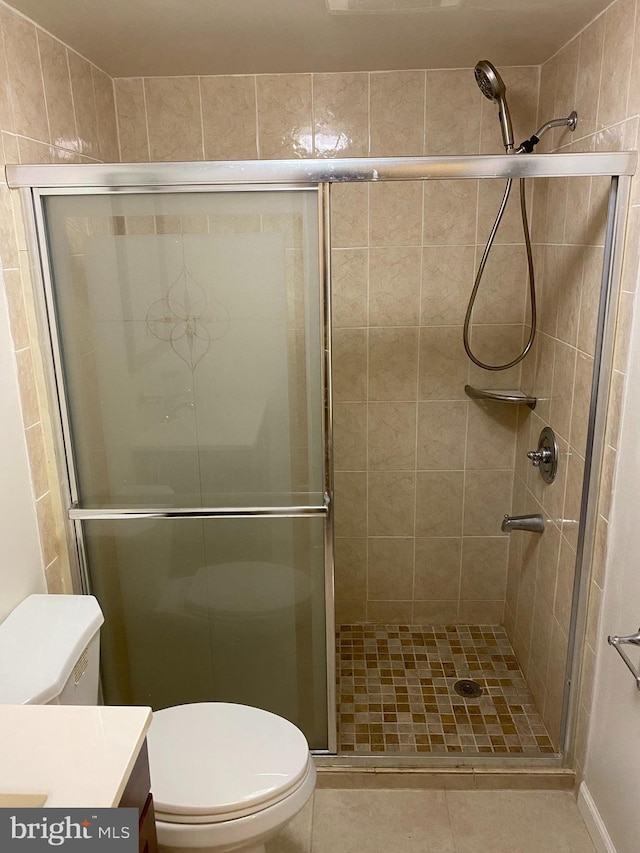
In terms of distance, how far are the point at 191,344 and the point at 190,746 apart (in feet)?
3.32

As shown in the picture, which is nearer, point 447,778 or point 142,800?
point 142,800

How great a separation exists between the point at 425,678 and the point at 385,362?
124 centimetres

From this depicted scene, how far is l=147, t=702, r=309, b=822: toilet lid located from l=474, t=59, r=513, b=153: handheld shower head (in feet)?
6.17

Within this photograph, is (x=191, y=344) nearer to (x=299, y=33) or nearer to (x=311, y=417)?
(x=311, y=417)

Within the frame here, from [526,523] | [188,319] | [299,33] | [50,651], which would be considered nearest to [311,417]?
[188,319]

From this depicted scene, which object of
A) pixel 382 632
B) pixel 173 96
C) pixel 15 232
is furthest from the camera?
pixel 382 632

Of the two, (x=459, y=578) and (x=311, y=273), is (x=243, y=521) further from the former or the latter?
(x=459, y=578)

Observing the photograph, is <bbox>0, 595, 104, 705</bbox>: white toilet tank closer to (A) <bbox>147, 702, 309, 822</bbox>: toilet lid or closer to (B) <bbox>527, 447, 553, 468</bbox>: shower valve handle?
(A) <bbox>147, 702, 309, 822</bbox>: toilet lid

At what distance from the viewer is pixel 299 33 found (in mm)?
1930

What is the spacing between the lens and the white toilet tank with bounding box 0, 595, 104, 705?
4.54ft

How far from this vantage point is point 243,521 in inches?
76.9

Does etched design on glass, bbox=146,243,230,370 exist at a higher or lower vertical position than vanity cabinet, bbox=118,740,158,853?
higher

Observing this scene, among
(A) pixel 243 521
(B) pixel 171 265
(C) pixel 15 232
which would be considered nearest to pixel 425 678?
(A) pixel 243 521
